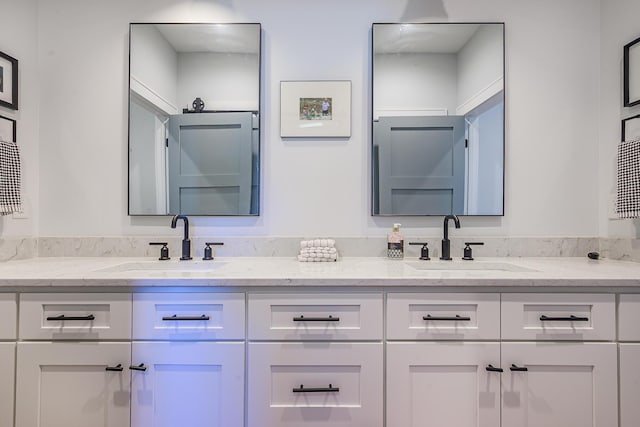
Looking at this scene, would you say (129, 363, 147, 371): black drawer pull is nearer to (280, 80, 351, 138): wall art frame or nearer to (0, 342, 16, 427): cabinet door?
(0, 342, 16, 427): cabinet door

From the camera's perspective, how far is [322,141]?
1753mm

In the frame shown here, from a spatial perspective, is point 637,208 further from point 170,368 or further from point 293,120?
point 170,368

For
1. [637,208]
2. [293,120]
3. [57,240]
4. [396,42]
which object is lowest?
[57,240]

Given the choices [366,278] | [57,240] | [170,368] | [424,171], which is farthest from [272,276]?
[57,240]

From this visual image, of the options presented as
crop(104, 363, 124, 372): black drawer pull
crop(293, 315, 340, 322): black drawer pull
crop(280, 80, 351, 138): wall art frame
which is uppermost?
crop(280, 80, 351, 138): wall art frame

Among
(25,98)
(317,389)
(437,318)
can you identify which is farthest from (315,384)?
(25,98)

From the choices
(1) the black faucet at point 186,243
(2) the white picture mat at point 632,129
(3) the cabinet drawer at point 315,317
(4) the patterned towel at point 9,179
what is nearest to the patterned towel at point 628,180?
(2) the white picture mat at point 632,129

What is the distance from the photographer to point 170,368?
1171 mm

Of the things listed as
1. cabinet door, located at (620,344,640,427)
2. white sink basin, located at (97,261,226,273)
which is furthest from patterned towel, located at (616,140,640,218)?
white sink basin, located at (97,261,226,273)

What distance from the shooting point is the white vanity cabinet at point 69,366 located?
1.17m

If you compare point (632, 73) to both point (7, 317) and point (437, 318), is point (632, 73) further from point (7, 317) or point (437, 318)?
point (7, 317)

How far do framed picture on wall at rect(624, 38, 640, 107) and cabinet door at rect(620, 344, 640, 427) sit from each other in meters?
1.22

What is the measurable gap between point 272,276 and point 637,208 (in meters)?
1.73

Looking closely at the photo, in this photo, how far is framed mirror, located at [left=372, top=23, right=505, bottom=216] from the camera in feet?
5.62
